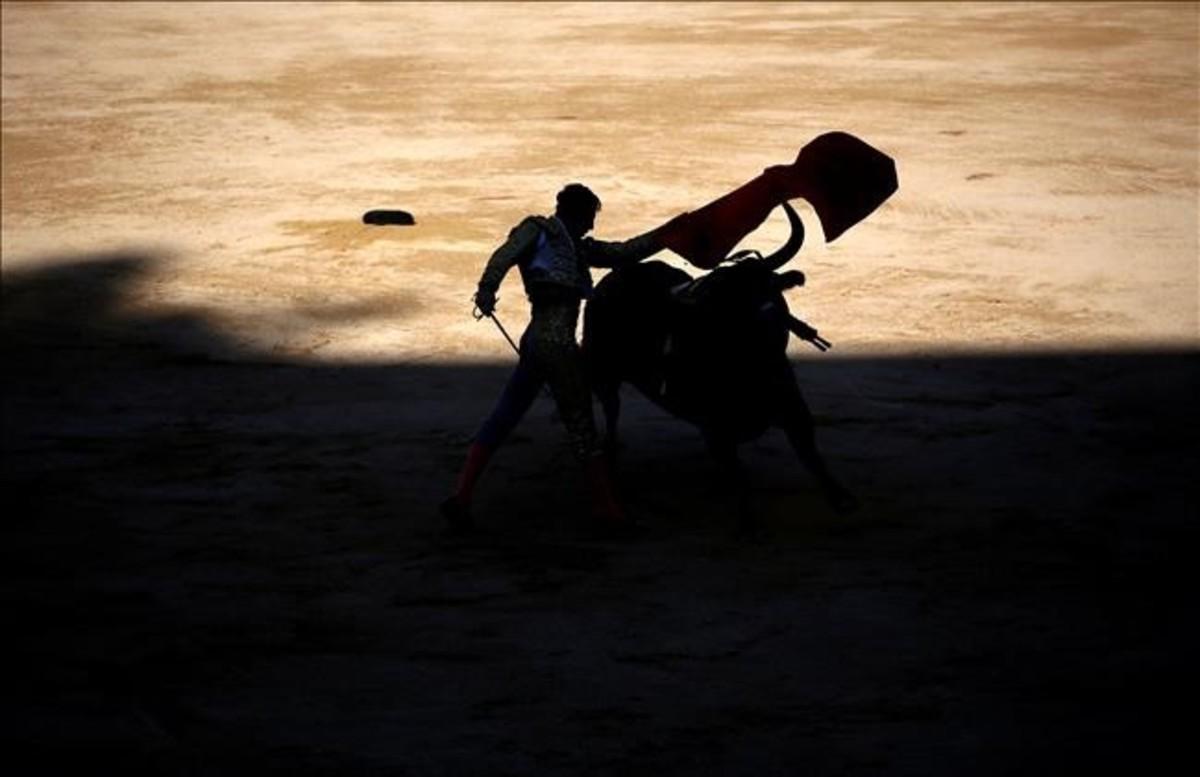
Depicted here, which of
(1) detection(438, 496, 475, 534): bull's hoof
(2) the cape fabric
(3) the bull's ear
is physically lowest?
(1) detection(438, 496, 475, 534): bull's hoof

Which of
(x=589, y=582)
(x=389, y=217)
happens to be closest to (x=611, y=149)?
(x=389, y=217)

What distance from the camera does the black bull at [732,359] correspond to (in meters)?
7.73

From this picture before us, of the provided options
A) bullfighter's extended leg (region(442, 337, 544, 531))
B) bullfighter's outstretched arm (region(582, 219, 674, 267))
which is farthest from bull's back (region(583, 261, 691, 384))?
bullfighter's extended leg (region(442, 337, 544, 531))

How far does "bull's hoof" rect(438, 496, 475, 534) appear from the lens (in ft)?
26.1

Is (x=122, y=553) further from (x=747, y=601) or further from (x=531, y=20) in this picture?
(x=531, y=20)

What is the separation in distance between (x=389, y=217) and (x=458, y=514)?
633cm

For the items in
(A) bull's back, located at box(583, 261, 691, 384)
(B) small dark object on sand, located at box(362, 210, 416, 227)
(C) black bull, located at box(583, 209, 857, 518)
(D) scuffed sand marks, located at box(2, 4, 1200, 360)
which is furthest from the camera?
(B) small dark object on sand, located at box(362, 210, 416, 227)

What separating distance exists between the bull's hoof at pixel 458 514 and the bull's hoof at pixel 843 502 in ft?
4.75

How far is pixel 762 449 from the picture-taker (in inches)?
358

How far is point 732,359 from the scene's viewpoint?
774 centimetres

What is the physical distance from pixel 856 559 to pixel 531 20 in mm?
18341

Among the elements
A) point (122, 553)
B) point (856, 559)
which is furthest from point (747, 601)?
point (122, 553)

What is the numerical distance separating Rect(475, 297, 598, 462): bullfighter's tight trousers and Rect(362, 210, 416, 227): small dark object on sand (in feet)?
20.3

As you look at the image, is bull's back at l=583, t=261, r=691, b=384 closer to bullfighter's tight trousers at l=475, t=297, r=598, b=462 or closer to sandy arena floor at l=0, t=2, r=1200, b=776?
bullfighter's tight trousers at l=475, t=297, r=598, b=462
